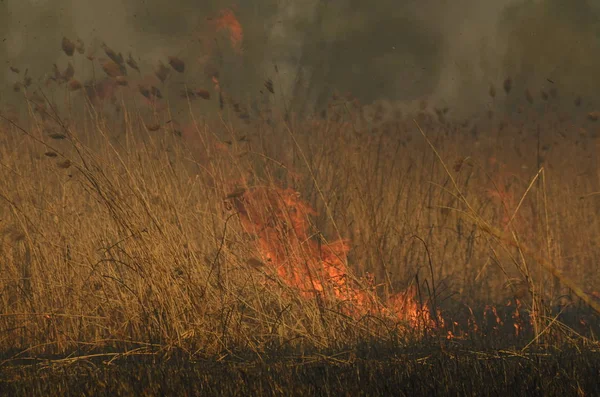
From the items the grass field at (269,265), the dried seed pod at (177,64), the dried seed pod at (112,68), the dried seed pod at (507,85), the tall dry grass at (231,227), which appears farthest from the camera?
the dried seed pod at (507,85)

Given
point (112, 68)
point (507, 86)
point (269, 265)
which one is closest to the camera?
point (269, 265)

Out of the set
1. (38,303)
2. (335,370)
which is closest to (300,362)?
(335,370)

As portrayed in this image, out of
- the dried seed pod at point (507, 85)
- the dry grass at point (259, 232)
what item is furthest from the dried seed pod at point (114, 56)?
the dried seed pod at point (507, 85)

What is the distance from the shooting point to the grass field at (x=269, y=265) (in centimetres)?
315

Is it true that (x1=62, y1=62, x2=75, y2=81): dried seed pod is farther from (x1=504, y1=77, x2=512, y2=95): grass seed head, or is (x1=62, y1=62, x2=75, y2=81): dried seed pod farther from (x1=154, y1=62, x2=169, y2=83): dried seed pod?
(x1=504, y1=77, x2=512, y2=95): grass seed head

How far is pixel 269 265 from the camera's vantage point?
180 inches

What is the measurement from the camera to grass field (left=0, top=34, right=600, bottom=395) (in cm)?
315

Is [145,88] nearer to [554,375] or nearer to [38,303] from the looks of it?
[38,303]

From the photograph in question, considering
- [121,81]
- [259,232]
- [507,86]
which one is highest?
[507,86]

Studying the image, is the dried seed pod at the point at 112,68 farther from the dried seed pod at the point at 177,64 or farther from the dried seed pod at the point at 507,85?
the dried seed pod at the point at 507,85

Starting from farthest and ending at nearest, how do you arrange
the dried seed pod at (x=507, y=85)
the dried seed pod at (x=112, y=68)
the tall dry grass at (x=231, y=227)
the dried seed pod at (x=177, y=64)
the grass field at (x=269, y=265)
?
the dried seed pod at (x=507, y=85), the dried seed pod at (x=112, y=68), the dried seed pod at (x=177, y=64), the tall dry grass at (x=231, y=227), the grass field at (x=269, y=265)

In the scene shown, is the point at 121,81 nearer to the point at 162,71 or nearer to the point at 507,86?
the point at 162,71

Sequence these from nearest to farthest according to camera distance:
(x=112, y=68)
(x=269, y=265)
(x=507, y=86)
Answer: (x=269, y=265), (x=112, y=68), (x=507, y=86)

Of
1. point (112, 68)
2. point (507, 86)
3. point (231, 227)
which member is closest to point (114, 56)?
point (112, 68)
